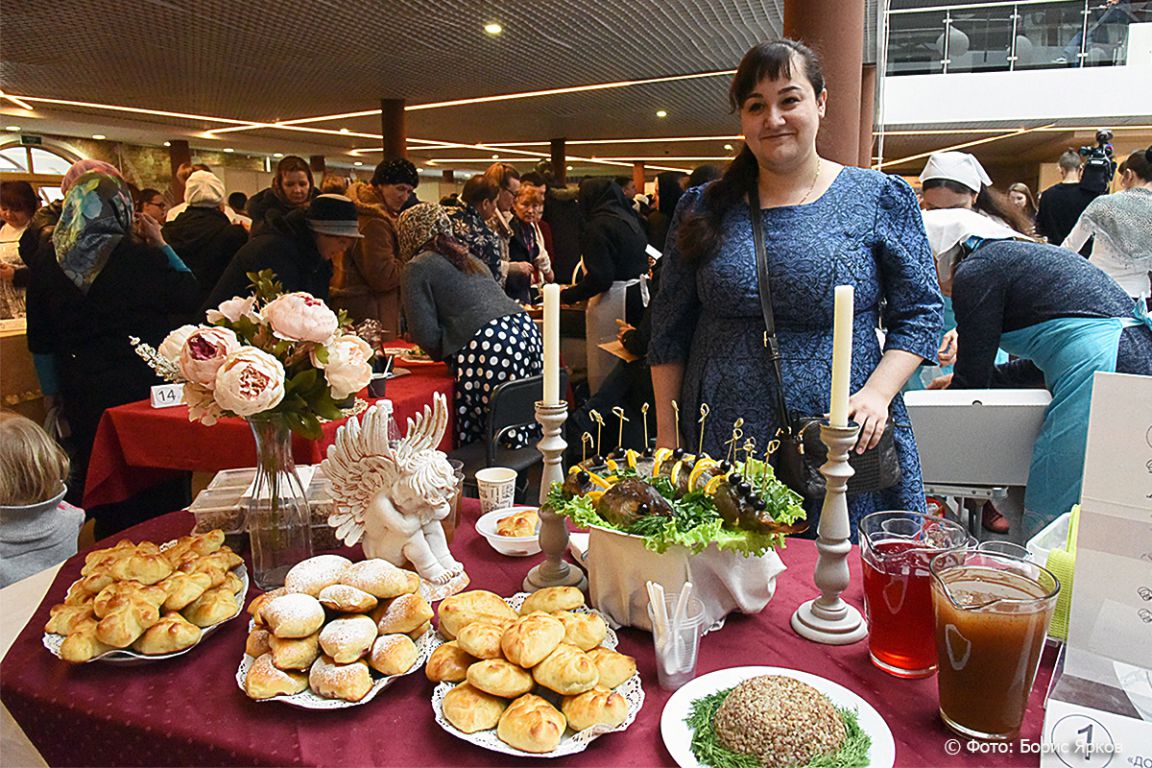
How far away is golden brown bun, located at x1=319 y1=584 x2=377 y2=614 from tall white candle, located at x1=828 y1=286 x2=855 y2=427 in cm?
62

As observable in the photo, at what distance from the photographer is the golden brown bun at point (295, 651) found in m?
0.87

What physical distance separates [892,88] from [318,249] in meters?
10.2

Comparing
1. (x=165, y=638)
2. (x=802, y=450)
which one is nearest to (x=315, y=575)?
(x=165, y=638)

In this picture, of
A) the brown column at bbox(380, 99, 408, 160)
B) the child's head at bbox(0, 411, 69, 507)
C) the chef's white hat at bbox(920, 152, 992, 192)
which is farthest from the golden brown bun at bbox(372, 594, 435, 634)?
the brown column at bbox(380, 99, 408, 160)

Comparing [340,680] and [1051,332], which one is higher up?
[1051,332]

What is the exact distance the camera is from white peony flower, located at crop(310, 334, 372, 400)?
1127 millimetres

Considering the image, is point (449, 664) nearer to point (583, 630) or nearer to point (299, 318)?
point (583, 630)

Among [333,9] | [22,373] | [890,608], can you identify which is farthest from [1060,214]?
[22,373]

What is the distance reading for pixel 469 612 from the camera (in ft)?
3.09

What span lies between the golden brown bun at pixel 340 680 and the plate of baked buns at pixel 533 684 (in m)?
0.07

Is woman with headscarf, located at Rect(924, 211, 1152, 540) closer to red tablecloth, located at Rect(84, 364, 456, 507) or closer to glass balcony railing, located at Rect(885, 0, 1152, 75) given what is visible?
red tablecloth, located at Rect(84, 364, 456, 507)

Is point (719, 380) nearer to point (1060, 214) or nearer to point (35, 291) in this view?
point (35, 291)

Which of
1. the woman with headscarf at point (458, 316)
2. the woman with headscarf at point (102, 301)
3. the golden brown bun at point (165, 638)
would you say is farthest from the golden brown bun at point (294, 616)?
the woman with headscarf at point (102, 301)

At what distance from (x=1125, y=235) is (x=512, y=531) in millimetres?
3113
